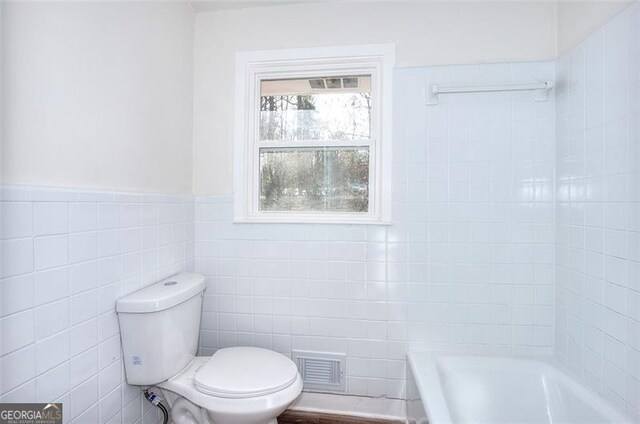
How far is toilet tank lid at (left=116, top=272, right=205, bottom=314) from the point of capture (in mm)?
1199

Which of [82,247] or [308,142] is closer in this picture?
[82,247]

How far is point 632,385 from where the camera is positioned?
3.65 ft

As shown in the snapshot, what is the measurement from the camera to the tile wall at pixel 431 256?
1.58m

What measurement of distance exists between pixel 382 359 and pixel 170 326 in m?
1.07

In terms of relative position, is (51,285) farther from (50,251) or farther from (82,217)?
(82,217)

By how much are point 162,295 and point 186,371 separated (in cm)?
39

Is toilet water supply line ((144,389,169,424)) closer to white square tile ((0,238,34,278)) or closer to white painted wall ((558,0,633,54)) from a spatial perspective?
white square tile ((0,238,34,278))

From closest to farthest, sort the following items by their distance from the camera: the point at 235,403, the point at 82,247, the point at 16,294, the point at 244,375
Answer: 1. the point at 16,294
2. the point at 82,247
3. the point at 235,403
4. the point at 244,375

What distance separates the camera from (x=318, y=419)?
5.42 feet

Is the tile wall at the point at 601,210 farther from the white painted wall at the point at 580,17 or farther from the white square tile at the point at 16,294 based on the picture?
the white square tile at the point at 16,294

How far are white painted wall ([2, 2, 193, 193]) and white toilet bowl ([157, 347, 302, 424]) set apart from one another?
844 mm

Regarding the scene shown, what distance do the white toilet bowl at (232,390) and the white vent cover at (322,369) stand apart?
1.00ft

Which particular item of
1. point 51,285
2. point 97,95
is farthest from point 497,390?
point 97,95

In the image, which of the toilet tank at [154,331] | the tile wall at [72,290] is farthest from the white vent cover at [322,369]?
the tile wall at [72,290]
